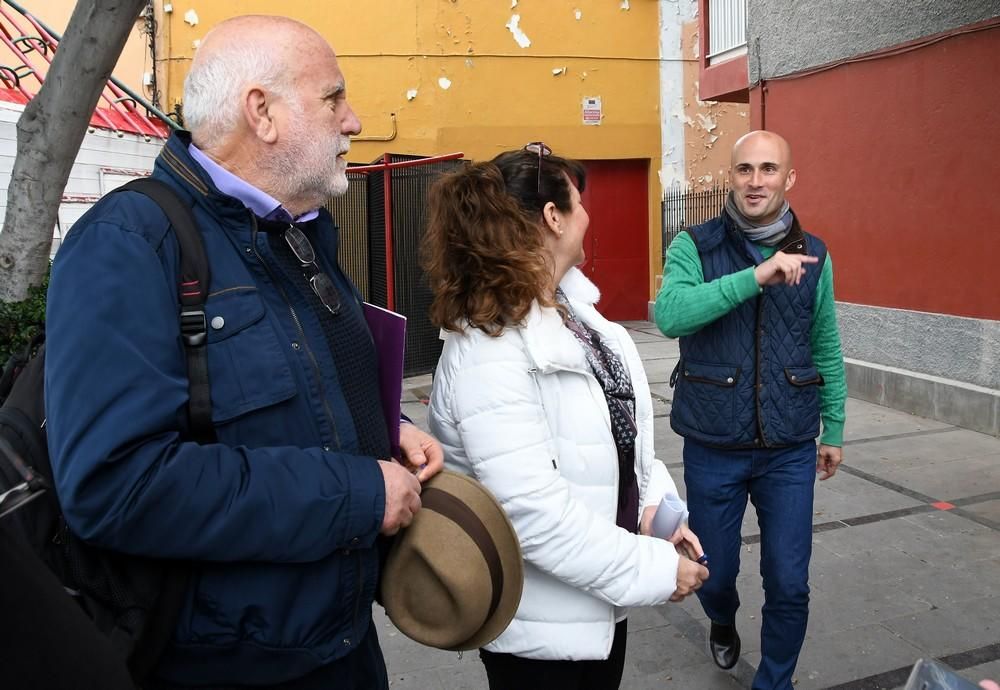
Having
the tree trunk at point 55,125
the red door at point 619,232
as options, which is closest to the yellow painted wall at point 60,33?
the red door at point 619,232

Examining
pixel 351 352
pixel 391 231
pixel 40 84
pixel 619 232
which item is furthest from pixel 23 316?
pixel 619 232

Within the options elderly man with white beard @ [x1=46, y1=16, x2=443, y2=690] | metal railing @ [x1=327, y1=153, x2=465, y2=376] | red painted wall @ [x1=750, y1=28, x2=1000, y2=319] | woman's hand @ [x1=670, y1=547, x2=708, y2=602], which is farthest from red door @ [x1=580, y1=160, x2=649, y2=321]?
elderly man with white beard @ [x1=46, y1=16, x2=443, y2=690]

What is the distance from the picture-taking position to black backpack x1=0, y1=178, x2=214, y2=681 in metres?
1.27

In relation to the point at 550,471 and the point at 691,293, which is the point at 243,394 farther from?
the point at 691,293

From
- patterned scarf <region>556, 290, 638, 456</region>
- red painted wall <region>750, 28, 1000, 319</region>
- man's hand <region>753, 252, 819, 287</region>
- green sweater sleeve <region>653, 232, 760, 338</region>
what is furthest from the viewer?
red painted wall <region>750, 28, 1000, 319</region>

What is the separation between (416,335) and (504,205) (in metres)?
7.85

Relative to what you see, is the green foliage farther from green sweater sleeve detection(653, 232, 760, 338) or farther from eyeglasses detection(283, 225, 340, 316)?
eyeglasses detection(283, 225, 340, 316)

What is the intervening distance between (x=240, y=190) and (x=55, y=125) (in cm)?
315

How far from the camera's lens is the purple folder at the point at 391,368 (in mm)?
1715

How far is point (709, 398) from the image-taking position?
9.70ft

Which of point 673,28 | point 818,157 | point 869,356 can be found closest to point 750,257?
point 869,356

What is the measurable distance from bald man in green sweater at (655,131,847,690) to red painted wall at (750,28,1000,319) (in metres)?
4.54

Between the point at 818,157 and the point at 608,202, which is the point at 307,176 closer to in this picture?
the point at 818,157

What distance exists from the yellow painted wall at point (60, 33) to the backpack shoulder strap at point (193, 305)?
12719mm
